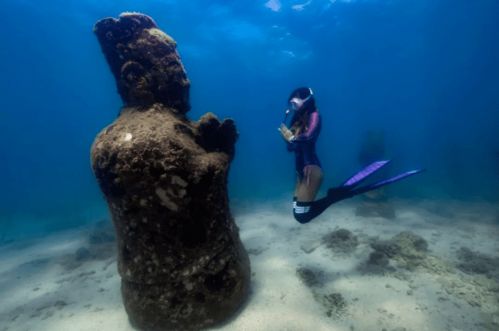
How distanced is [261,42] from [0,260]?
3089cm

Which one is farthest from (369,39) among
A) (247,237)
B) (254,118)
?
(254,118)

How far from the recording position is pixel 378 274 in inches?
252

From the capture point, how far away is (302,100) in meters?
7.01

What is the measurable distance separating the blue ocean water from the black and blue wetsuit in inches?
449

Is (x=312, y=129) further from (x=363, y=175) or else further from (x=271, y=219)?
(x=271, y=219)

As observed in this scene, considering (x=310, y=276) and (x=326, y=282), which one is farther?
(x=310, y=276)

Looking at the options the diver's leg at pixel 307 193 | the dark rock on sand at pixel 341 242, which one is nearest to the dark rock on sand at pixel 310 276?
the diver's leg at pixel 307 193

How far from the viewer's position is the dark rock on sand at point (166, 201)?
4.14 m

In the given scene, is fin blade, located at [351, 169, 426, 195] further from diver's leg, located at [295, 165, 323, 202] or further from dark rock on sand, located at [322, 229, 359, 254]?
dark rock on sand, located at [322, 229, 359, 254]

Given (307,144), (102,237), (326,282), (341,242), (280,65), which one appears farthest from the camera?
(280,65)

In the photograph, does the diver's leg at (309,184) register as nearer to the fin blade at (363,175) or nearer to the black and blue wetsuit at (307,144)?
the black and blue wetsuit at (307,144)

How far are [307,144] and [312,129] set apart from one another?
346 millimetres

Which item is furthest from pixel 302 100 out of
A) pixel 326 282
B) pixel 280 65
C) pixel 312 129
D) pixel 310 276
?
pixel 280 65

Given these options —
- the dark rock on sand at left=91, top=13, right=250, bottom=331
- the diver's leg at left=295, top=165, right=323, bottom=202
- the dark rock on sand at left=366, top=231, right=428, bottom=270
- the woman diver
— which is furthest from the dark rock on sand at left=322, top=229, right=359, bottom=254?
the dark rock on sand at left=91, top=13, right=250, bottom=331
